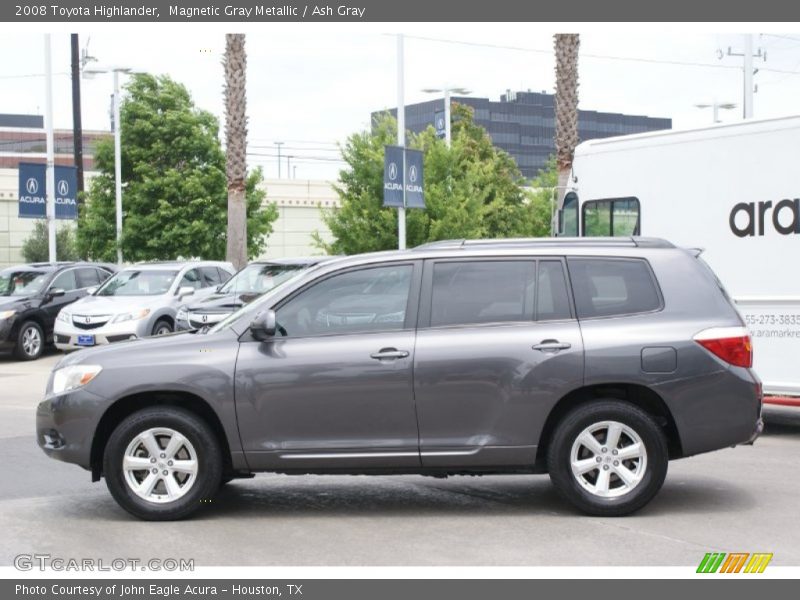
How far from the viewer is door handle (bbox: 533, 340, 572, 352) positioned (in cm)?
752

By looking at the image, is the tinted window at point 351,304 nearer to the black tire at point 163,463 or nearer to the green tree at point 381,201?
the black tire at point 163,463

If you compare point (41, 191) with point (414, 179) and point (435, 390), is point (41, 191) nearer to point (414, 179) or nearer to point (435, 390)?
point (414, 179)

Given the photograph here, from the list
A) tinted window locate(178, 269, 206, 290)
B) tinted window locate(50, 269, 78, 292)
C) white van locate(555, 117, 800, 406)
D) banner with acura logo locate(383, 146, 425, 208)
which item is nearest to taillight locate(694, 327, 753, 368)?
white van locate(555, 117, 800, 406)

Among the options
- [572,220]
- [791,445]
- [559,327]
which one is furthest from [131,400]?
[572,220]

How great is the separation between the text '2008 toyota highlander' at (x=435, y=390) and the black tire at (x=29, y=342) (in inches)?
565

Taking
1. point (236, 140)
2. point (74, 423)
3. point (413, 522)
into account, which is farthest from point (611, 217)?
point (236, 140)

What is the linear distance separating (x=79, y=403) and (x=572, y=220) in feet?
25.7

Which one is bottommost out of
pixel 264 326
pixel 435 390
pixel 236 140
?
pixel 435 390

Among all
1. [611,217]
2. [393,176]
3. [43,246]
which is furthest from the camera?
[43,246]

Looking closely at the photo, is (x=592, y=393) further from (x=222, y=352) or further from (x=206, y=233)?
(x=206, y=233)

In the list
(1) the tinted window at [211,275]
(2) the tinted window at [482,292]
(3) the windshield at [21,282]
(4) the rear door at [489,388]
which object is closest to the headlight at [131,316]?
(1) the tinted window at [211,275]

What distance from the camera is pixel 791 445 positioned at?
10.9 m

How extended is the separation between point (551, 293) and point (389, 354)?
1186 mm

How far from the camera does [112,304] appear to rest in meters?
21.0
